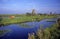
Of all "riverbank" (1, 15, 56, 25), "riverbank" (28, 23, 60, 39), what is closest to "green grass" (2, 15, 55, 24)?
"riverbank" (1, 15, 56, 25)

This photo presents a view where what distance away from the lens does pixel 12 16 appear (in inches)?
67.2

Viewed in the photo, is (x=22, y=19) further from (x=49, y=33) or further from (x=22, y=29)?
(x=49, y=33)

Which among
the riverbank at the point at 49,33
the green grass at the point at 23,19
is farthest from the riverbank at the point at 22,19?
the riverbank at the point at 49,33

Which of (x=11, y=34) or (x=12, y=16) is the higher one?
(x=12, y=16)

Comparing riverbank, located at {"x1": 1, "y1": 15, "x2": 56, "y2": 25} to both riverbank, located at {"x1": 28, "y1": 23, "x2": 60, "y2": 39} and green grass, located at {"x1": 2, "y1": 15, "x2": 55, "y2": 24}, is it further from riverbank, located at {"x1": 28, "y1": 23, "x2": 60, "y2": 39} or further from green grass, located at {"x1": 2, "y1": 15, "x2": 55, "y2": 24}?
riverbank, located at {"x1": 28, "y1": 23, "x2": 60, "y2": 39}

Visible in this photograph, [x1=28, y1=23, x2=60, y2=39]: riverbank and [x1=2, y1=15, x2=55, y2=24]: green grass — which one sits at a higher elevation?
[x1=2, y1=15, x2=55, y2=24]: green grass

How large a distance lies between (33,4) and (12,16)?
0.36 metres

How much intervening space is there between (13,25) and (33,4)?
0.43 m

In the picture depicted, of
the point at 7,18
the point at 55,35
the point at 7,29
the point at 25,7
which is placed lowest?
the point at 55,35

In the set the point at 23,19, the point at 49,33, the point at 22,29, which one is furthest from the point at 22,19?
the point at 49,33

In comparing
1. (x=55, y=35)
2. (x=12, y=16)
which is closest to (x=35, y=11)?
(x=12, y=16)

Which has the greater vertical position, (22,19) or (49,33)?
(22,19)

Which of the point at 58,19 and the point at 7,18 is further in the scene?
the point at 58,19

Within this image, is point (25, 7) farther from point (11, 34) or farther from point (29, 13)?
point (11, 34)
